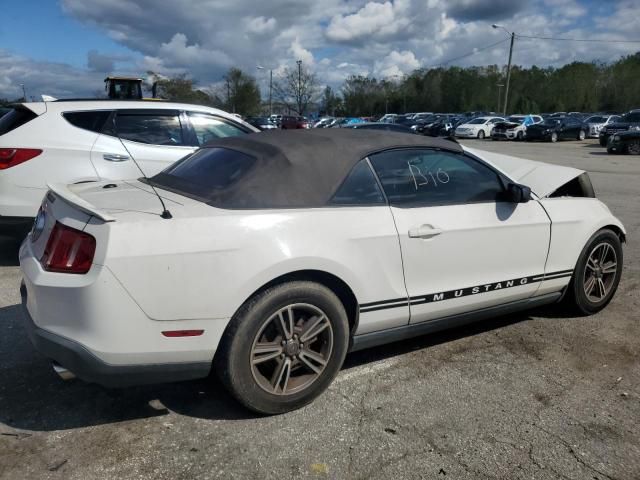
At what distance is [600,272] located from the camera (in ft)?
14.1

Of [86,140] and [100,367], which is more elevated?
[86,140]

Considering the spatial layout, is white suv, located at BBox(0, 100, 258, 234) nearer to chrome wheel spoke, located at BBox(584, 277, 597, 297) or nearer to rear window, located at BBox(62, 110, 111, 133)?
rear window, located at BBox(62, 110, 111, 133)

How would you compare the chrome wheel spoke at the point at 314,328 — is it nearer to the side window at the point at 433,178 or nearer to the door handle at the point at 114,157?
the side window at the point at 433,178

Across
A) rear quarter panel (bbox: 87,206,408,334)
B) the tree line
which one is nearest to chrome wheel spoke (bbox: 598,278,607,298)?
rear quarter panel (bbox: 87,206,408,334)

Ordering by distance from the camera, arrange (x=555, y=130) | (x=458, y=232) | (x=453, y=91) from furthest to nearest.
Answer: (x=453, y=91), (x=555, y=130), (x=458, y=232)

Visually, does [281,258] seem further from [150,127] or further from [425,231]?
[150,127]

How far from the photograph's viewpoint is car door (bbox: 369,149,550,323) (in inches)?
127

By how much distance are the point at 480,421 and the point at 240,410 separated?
128 cm

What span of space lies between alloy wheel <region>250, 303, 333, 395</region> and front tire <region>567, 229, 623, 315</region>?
2.28 meters

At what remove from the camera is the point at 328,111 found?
91438 millimetres

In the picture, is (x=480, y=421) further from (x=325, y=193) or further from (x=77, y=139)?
(x=77, y=139)

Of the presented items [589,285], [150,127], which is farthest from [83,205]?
[589,285]

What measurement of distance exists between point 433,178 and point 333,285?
1.06 metres

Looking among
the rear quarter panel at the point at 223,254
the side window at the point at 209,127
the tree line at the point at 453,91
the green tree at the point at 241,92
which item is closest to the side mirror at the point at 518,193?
the rear quarter panel at the point at 223,254
